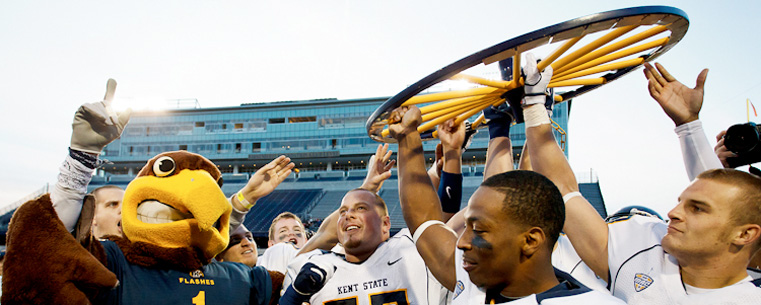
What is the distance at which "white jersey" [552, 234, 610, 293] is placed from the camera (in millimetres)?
2479

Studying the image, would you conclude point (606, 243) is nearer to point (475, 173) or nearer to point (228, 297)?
point (228, 297)

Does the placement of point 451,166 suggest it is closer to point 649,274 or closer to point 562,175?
point 562,175

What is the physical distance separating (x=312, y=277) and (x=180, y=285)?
85cm

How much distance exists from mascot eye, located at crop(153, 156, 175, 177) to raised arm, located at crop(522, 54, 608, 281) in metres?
1.84

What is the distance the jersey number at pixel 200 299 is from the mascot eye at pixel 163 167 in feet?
2.06

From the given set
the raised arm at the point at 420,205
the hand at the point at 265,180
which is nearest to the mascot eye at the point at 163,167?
the hand at the point at 265,180

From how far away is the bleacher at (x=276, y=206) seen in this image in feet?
103

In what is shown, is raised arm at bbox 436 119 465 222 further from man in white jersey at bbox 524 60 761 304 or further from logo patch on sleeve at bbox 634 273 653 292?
logo patch on sleeve at bbox 634 273 653 292

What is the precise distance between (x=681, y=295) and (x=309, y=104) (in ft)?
171

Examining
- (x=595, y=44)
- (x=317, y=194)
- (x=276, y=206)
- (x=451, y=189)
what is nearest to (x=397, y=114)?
(x=451, y=189)

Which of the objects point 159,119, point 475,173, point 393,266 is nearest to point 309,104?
point 159,119

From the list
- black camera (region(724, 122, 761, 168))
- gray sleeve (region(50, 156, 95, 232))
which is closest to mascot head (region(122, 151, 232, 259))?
gray sleeve (region(50, 156, 95, 232))

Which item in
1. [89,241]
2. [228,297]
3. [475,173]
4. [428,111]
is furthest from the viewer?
[475,173]

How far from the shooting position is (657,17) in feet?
7.32
